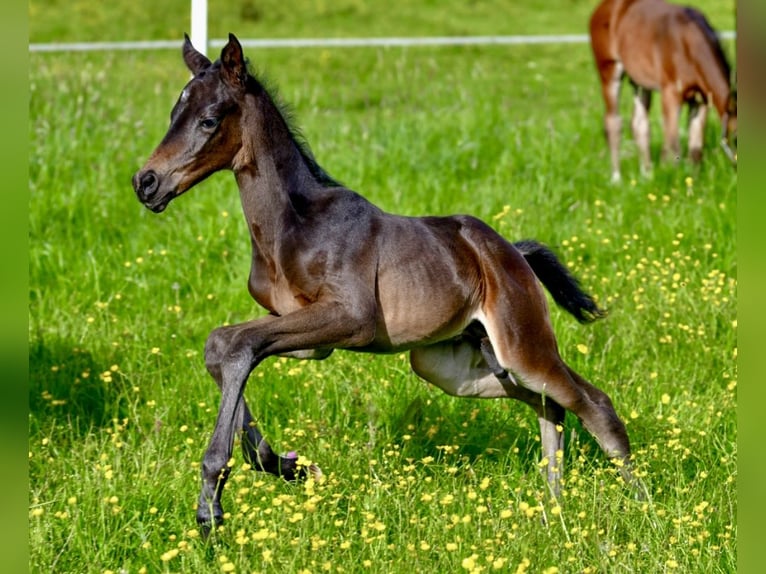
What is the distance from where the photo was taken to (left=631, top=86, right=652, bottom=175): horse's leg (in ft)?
32.3

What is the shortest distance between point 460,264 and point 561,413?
84 cm

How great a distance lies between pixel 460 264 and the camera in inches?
174

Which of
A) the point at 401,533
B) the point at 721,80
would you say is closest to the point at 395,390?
the point at 401,533

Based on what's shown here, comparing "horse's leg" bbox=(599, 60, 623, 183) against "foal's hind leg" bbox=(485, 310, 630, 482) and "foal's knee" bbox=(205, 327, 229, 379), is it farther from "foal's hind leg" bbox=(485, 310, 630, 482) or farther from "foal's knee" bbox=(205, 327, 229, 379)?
"foal's knee" bbox=(205, 327, 229, 379)

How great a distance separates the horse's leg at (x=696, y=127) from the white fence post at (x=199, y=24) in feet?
14.4

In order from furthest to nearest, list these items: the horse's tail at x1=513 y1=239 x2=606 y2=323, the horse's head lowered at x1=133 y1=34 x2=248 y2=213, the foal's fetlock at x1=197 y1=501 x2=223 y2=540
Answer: the horse's tail at x1=513 y1=239 x2=606 y2=323
the horse's head lowered at x1=133 y1=34 x2=248 y2=213
the foal's fetlock at x1=197 y1=501 x2=223 y2=540

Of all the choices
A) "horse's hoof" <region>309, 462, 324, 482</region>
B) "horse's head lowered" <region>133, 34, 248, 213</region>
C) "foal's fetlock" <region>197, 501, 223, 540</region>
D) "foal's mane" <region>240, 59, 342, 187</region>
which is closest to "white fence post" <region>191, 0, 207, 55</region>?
"foal's mane" <region>240, 59, 342, 187</region>

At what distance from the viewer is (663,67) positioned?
33.5ft

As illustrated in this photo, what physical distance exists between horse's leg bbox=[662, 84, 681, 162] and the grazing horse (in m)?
5.25

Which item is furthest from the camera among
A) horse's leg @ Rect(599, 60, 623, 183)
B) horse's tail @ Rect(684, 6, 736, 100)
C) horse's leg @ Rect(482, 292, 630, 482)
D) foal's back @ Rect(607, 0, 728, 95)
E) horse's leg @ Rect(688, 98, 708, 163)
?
foal's back @ Rect(607, 0, 728, 95)

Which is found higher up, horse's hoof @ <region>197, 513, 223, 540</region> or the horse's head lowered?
the horse's head lowered

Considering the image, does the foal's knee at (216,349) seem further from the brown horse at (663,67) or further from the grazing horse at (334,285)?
the brown horse at (663,67)

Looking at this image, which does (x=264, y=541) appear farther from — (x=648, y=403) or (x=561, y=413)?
(x=648, y=403)

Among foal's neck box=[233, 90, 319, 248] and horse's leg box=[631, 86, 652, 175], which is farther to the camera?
horse's leg box=[631, 86, 652, 175]
